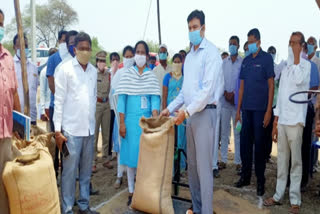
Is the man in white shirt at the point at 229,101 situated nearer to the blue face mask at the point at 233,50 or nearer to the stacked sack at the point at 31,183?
the blue face mask at the point at 233,50

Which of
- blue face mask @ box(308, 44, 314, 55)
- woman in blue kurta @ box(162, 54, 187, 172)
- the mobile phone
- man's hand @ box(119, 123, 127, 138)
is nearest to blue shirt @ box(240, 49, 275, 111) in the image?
woman in blue kurta @ box(162, 54, 187, 172)

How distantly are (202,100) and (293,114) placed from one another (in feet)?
4.41

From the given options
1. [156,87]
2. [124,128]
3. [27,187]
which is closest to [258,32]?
[156,87]

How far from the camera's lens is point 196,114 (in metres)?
3.44

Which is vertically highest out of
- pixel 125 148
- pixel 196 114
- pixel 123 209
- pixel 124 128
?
pixel 196 114

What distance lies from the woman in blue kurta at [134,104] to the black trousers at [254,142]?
138 centimetres

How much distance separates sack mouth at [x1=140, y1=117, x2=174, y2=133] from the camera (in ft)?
11.1

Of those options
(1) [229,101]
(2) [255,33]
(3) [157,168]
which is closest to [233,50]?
(1) [229,101]

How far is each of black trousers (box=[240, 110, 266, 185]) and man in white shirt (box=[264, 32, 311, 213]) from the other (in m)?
0.30

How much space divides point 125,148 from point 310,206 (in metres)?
2.52

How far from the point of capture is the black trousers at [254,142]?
4.34 metres

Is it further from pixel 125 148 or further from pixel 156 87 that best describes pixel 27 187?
pixel 156 87

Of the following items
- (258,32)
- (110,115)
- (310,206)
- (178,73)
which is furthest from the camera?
(110,115)

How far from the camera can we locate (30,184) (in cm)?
265
